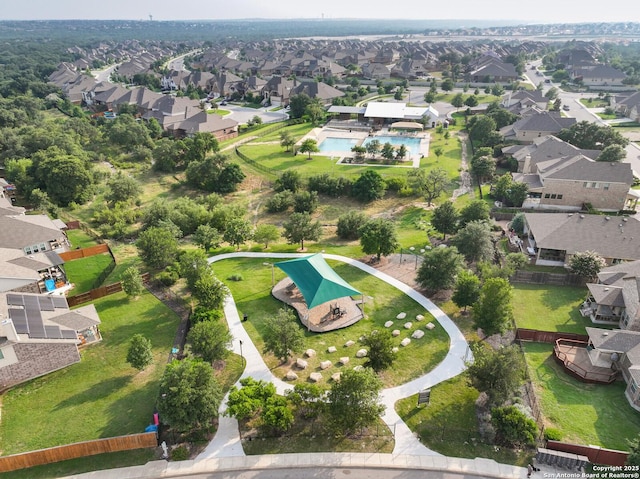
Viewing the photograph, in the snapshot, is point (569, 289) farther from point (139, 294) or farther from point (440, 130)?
point (440, 130)

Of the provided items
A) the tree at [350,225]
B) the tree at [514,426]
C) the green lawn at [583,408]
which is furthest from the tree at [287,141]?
the tree at [514,426]

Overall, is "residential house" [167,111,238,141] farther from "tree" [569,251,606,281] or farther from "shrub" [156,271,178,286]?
"tree" [569,251,606,281]

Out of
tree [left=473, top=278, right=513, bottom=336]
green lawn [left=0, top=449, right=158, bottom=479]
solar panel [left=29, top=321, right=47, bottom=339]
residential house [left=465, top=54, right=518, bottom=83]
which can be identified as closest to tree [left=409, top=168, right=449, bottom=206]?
tree [left=473, top=278, right=513, bottom=336]

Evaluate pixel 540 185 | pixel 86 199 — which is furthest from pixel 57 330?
pixel 540 185

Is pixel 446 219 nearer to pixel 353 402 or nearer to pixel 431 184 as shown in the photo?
pixel 431 184

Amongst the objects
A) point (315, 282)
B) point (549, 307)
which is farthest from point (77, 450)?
point (549, 307)

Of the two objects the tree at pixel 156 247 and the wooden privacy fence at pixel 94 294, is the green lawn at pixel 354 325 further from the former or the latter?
the wooden privacy fence at pixel 94 294
